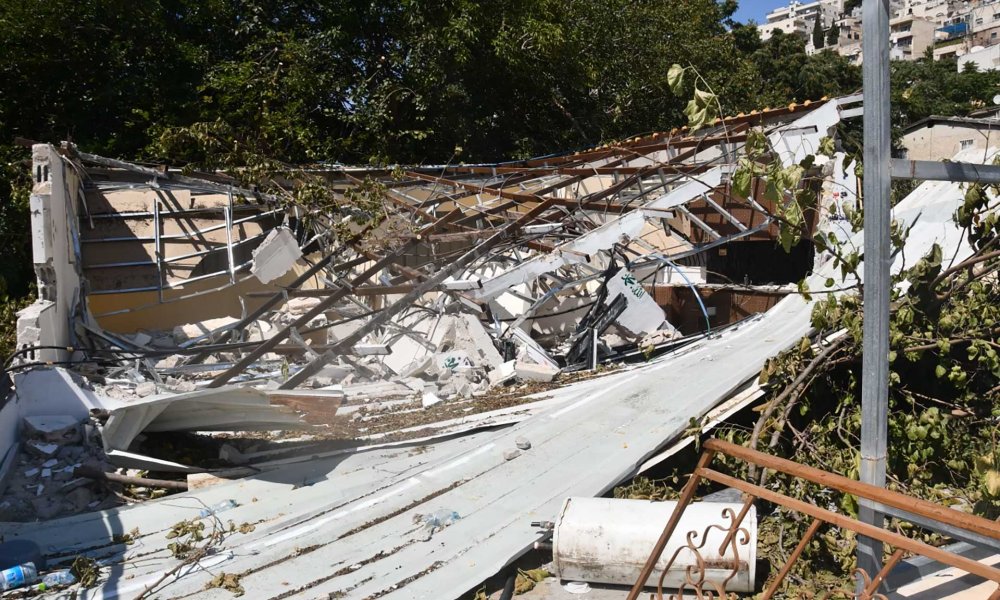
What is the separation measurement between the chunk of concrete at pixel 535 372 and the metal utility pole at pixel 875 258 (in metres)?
4.31

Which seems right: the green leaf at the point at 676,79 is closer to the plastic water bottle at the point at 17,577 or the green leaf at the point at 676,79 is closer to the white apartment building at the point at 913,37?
the plastic water bottle at the point at 17,577

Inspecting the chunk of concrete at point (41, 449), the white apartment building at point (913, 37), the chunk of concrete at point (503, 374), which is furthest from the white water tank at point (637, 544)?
the white apartment building at point (913, 37)

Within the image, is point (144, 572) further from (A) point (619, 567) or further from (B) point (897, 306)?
(B) point (897, 306)

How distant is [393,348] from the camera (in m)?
8.27

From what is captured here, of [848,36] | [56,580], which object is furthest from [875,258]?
[848,36]

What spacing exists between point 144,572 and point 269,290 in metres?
6.82

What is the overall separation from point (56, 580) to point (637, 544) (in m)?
2.99

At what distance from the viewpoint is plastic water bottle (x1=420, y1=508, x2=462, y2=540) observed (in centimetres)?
403

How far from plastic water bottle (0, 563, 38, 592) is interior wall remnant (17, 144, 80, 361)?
267cm

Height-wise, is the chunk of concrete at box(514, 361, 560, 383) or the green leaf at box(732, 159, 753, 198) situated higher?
the green leaf at box(732, 159, 753, 198)

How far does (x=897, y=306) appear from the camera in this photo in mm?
4059

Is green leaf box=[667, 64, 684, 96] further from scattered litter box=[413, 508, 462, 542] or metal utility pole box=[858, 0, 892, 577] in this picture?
scattered litter box=[413, 508, 462, 542]

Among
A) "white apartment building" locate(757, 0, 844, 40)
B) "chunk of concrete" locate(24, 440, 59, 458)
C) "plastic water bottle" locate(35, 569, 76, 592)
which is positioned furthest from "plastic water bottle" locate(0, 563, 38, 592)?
"white apartment building" locate(757, 0, 844, 40)

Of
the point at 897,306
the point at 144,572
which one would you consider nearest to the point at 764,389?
the point at 897,306
